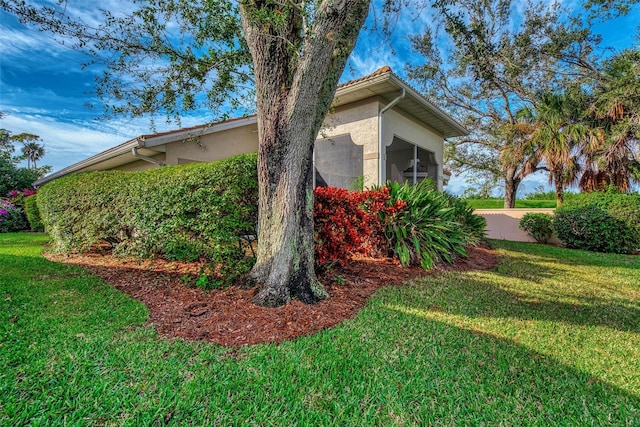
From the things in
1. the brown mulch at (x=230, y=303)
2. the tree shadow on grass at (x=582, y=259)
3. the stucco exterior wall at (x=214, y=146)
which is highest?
the stucco exterior wall at (x=214, y=146)

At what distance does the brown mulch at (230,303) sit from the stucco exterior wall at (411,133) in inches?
176

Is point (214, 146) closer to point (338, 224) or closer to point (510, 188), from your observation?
point (338, 224)

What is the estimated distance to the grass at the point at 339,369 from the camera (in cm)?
192

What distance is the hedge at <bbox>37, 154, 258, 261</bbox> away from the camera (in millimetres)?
4098

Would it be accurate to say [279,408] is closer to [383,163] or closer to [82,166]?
[383,163]

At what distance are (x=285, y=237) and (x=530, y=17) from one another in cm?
1758

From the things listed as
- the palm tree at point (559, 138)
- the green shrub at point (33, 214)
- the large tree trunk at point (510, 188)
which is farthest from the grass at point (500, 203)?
the green shrub at point (33, 214)

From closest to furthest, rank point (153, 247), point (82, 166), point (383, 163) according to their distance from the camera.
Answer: point (153, 247) → point (383, 163) → point (82, 166)

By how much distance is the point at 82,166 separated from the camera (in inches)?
401

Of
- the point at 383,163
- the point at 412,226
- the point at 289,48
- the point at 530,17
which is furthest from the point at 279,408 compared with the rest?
the point at 530,17

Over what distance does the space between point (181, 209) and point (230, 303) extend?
1651mm

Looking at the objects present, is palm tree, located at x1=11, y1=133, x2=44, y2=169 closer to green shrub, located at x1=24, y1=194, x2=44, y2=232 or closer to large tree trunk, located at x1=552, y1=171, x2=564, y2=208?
green shrub, located at x1=24, y1=194, x2=44, y2=232

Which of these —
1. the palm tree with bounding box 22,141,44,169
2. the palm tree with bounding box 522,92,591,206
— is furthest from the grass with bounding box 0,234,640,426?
the palm tree with bounding box 22,141,44,169

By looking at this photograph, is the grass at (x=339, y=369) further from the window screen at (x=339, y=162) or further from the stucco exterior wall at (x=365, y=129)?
the window screen at (x=339, y=162)
